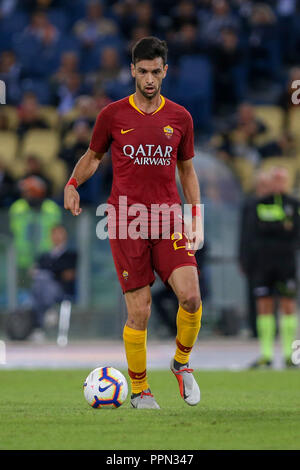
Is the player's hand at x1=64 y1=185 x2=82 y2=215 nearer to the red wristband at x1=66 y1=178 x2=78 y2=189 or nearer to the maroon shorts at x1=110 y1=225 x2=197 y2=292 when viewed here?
the red wristband at x1=66 y1=178 x2=78 y2=189

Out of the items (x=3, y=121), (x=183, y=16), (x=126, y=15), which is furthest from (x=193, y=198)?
(x=126, y=15)

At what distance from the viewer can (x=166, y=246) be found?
7.12 meters

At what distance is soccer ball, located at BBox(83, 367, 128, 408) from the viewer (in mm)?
7277

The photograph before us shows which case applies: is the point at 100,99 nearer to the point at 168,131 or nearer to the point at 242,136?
the point at 242,136

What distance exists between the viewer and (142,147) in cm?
706

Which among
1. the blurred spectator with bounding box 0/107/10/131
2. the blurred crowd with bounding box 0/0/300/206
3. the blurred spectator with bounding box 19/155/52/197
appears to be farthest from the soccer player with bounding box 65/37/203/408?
the blurred spectator with bounding box 0/107/10/131

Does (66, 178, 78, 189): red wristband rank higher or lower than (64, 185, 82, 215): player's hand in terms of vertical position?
higher

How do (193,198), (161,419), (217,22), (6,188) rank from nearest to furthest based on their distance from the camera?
1. (161,419)
2. (193,198)
3. (6,188)
4. (217,22)

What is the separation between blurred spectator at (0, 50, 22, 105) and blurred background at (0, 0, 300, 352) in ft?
0.07

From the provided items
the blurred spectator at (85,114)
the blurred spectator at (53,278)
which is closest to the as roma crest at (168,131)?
the blurred spectator at (53,278)

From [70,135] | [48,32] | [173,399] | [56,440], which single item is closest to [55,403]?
[173,399]

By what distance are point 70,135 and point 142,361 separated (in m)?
10.3

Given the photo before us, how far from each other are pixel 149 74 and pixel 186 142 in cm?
56

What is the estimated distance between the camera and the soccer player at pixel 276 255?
39.2 feet
